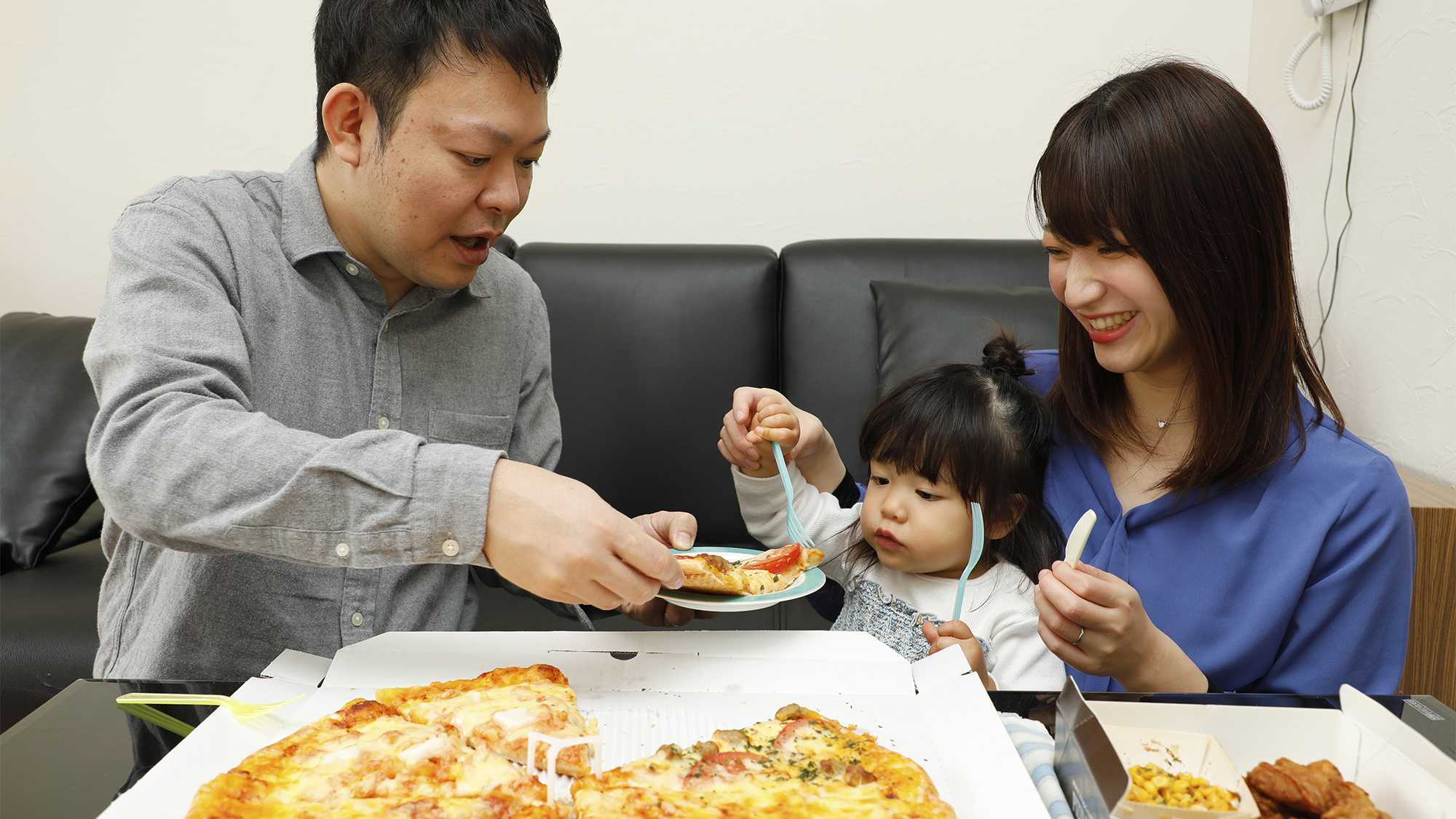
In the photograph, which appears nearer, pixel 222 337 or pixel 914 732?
pixel 914 732

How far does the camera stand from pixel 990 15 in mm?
2305

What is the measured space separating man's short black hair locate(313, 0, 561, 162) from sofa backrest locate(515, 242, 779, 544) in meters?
1.05

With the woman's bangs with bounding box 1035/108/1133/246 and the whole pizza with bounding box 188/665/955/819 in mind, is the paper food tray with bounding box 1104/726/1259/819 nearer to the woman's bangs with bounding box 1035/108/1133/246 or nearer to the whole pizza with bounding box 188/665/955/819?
the whole pizza with bounding box 188/665/955/819

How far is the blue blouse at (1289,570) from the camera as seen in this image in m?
1.06

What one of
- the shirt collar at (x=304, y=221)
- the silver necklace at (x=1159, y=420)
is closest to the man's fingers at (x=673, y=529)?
the shirt collar at (x=304, y=221)

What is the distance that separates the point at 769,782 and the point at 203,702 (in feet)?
1.57

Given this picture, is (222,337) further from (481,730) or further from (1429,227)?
(1429,227)

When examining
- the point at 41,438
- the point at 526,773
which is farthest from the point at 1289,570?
the point at 41,438

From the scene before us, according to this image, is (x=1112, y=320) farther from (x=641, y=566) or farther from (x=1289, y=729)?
(x=641, y=566)

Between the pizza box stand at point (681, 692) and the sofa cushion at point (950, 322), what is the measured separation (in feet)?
3.62

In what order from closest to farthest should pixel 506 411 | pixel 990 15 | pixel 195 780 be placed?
pixel 195 780
pixel 506 411
pixel 990 15

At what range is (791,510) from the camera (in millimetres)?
1353

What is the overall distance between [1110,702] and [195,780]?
2.31ft

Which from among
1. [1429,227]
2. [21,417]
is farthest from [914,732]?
[21,417]
